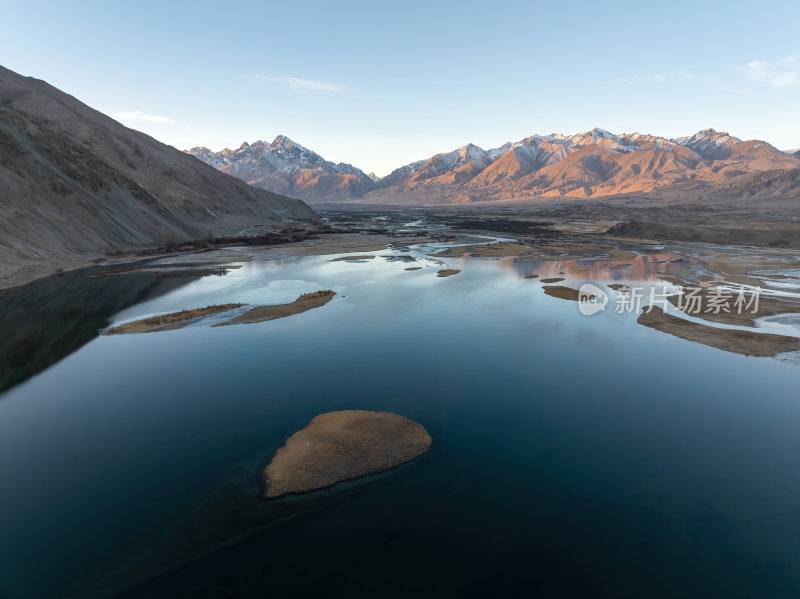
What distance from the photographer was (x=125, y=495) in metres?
13.0

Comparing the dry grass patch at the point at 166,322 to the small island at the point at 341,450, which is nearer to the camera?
the small island at the point at 341,450

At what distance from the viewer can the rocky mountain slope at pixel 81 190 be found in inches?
1933

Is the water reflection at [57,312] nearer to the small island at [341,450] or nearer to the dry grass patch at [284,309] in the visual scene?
the dry grass patch at [284,309]

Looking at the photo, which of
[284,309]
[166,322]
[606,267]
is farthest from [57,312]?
[606,267]

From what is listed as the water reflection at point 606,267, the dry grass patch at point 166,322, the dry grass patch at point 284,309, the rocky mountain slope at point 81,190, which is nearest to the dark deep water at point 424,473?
the dry grass patch at point 166,322

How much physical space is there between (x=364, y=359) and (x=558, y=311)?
1825 cm

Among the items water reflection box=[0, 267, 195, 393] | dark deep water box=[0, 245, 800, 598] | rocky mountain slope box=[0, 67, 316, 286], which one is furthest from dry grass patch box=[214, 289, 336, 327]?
rocky mountain slope box=[0, 67, 316, 286]

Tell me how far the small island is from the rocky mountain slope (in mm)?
42138

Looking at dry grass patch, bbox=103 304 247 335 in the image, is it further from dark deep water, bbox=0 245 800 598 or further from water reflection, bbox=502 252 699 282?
water reflection, bbox=502 252 699 282

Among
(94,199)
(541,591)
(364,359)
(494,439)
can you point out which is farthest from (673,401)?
(94,199)

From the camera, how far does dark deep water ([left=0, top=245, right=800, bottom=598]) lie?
10461mm

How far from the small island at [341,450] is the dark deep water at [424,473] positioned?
598 mm

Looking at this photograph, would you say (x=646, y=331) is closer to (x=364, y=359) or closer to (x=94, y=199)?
(x=364, y=359)

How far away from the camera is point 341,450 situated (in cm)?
1493
